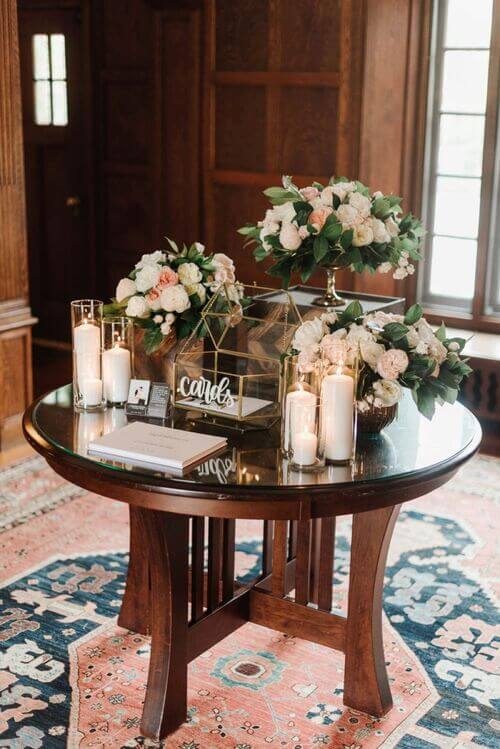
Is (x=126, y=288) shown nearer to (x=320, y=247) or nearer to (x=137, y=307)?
(x=137, y=307)

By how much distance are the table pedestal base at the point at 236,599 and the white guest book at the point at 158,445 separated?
175 millimetres

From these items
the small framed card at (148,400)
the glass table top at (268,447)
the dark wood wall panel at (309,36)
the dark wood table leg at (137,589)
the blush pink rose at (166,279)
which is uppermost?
the dark wood wall panel at (309,36)

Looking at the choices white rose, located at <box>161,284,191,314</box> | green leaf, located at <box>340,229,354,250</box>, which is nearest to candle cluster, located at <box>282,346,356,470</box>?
white rose, located at <box>161,284,191,314</box>

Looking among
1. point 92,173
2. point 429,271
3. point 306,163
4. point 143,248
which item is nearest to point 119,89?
point 92,173

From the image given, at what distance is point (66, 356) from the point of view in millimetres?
6574

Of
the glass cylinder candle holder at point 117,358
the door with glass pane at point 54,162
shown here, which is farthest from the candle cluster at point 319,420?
the door with glass pane at point 54,162

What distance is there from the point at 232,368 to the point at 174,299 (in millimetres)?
259

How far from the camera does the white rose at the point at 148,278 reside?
2.75 m

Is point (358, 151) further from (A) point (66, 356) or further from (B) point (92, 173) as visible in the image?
(A) point (66, 356)

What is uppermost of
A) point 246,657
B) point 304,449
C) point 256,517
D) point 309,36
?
point 309,36

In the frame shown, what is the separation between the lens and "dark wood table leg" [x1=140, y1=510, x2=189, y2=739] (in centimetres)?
247

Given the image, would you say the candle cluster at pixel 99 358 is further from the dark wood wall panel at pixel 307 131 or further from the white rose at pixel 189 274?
the dark wood wall panel at pixel 307 131

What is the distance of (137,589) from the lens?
120 inches

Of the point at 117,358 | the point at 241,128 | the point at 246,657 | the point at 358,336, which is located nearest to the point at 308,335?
the point at 358,336
